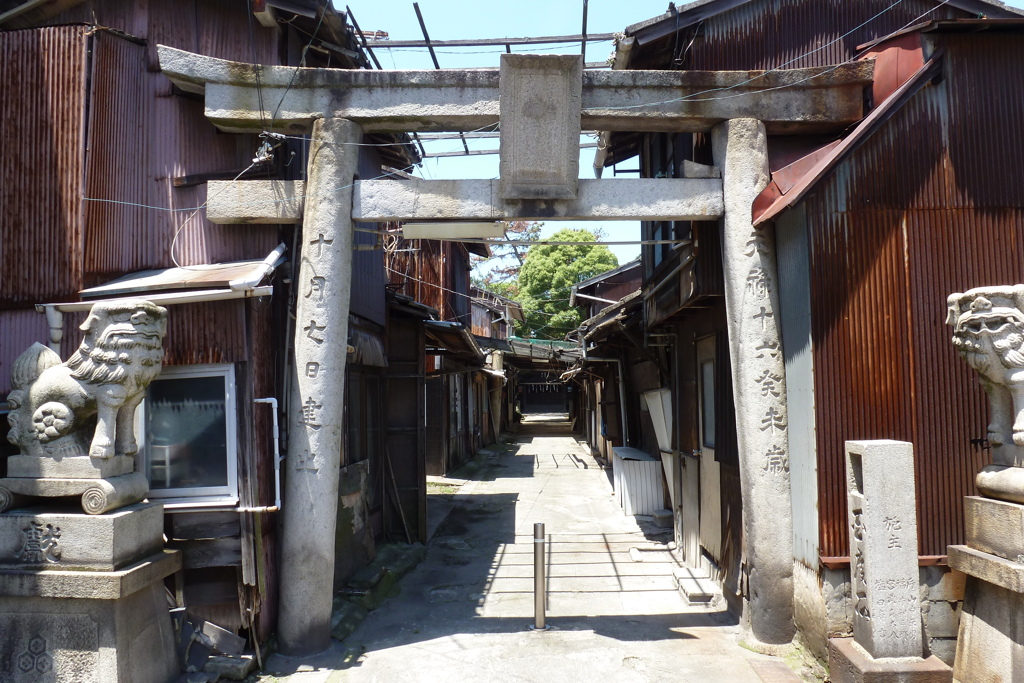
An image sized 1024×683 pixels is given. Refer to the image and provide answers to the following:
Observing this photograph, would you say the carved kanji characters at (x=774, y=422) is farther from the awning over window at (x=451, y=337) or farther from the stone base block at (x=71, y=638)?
the awning over window at (x=451, y=337)

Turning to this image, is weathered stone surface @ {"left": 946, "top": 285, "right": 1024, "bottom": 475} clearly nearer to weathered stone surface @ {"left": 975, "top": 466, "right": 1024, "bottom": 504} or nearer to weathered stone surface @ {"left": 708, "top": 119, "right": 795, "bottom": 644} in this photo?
weathered stone surface @ {"left": 975, "top": 466, "right": 1024, "bottom": 504}

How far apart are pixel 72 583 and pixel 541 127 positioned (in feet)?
21.1

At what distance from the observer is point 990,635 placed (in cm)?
585

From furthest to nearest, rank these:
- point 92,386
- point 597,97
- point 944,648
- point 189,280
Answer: point 597,97
point 189,280
point 944,648
point 92,386

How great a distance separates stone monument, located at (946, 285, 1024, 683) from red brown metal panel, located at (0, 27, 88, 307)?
346 inches

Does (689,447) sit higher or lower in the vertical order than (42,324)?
lower

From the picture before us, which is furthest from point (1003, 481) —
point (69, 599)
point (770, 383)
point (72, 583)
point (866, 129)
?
point (69, 599)

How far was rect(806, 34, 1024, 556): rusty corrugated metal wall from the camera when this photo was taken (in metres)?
6.61

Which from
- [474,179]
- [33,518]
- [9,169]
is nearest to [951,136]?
[474,179]

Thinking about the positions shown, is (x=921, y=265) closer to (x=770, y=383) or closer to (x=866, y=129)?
(x=866, y=129)

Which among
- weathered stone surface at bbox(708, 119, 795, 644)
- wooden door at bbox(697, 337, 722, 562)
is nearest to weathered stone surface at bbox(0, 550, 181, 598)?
weathered stone surface at bbox(708, 119, 795, 644)

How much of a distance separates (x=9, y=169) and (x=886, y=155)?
31.3 ft

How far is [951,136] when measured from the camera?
6.89 metres

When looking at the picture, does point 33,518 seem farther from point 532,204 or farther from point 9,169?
point 532,204
